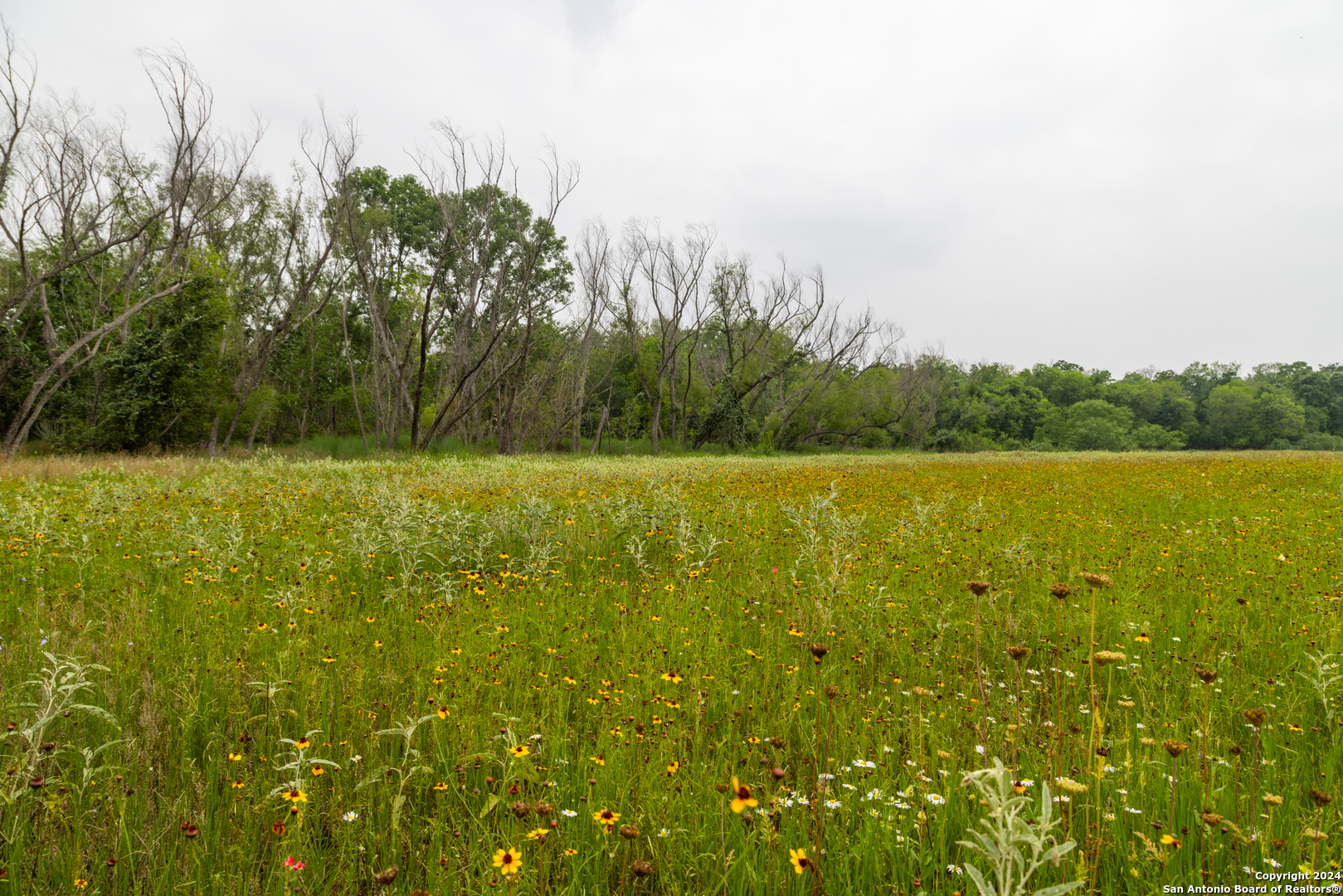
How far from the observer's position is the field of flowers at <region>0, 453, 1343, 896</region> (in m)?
1.63

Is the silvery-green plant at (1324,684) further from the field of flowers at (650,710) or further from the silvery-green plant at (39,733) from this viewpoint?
the silvery-green plant at (39,733)

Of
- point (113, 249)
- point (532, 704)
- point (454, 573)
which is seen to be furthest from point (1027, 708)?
point (113, 249)

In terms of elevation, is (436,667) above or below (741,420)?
below

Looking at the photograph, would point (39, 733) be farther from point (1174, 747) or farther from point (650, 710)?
point (1174, 747)

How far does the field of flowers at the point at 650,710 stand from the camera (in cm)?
163

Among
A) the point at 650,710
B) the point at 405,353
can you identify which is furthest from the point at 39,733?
the point at 405,353

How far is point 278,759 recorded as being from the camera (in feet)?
6.91

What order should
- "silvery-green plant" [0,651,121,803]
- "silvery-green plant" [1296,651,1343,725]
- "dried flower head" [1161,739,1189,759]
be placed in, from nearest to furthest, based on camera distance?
"dried flower head" [1161,739,1189,759]
"silvery-green plant" [0,651,121,803]
"silvery-green plant" [1296,651,1343,725]

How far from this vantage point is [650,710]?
8.46ft

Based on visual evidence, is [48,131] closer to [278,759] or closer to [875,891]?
[278,759]

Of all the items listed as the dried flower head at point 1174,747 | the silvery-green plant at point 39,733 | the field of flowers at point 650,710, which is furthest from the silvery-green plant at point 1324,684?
the silvery-green plant at point 39,733

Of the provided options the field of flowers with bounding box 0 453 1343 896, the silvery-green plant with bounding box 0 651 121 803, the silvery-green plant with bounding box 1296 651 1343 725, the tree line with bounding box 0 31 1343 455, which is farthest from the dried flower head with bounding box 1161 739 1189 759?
the tree line with bounding box 0 31 1343 455

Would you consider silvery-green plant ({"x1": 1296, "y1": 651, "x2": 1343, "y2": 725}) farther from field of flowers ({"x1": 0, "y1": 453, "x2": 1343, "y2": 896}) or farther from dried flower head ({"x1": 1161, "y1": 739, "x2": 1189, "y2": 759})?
dried flower head ({"x1": 1161, "y1": 739, "x2": 1189, "y2": 759})

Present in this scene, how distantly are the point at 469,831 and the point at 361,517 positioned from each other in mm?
5258
